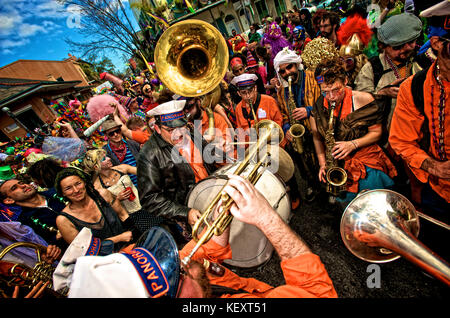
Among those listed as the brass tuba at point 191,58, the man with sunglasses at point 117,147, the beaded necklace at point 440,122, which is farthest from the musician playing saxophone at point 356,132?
the man with sunglasses at point 117,147

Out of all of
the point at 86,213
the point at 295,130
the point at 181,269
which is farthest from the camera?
the point at 295,130

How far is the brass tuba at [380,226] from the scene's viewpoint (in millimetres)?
1361

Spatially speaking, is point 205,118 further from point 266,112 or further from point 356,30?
point 356,30

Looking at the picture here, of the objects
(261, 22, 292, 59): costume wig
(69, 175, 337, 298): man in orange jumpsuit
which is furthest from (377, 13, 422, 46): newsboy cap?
(261, 22, 292, 59): costume wig

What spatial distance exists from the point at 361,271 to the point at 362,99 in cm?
209

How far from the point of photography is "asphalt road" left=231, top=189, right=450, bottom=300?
1.91 meters

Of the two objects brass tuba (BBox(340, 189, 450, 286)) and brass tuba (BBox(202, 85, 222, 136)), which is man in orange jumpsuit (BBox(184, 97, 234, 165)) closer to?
brass tuba (BBox(202, 85, 222, 136))

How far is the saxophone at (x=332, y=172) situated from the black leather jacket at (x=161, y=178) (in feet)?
5.97

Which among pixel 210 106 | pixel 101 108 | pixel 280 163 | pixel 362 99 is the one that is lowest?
pixel 280 163

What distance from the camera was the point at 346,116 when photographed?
217 centimetres

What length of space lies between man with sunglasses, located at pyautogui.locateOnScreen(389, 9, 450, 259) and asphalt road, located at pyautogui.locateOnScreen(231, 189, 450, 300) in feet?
1.08

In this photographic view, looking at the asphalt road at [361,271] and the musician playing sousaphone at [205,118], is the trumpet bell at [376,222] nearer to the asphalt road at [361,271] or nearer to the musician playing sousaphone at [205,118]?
the asphalt road at [361,271]

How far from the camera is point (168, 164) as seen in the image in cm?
235

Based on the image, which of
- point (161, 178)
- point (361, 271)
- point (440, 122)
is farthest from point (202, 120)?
point (361, 271)
